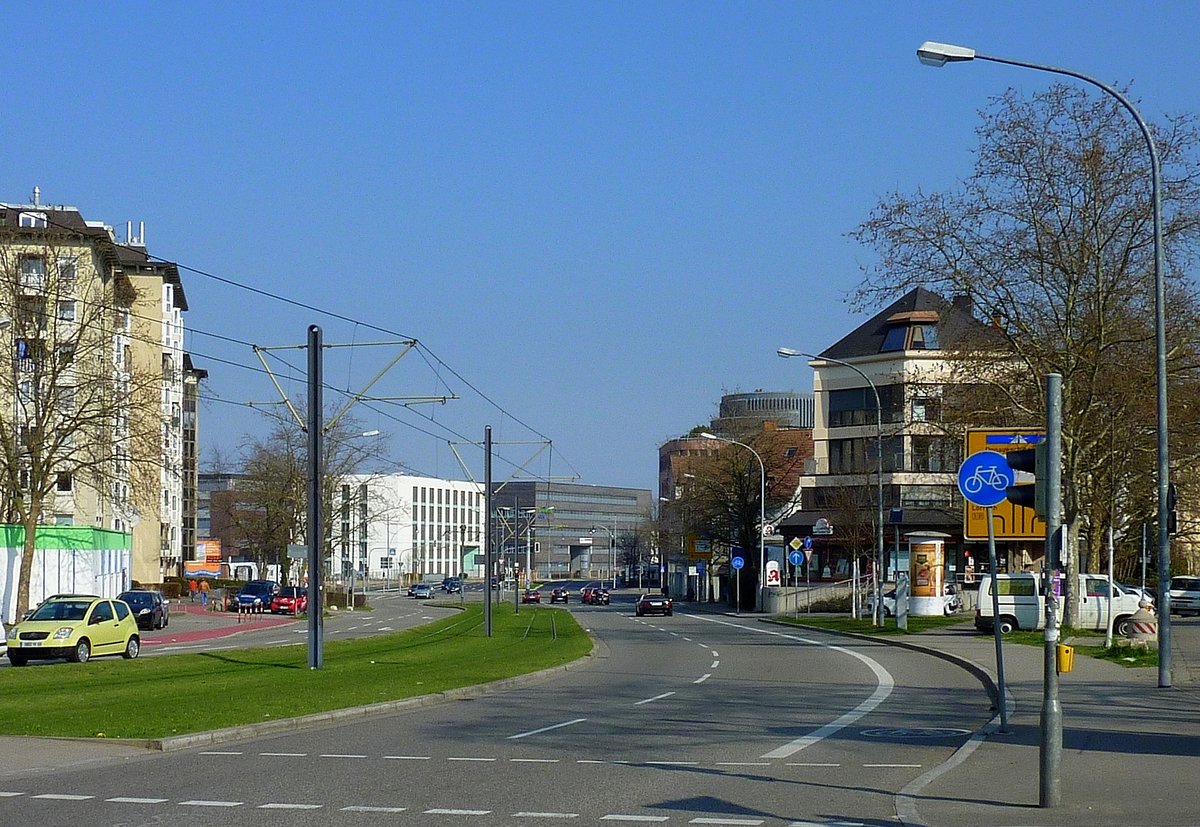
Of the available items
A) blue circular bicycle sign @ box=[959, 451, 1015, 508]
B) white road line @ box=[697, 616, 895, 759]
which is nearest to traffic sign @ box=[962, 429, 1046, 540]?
blue circular bicycle sign @ box=[959, 451, 1015, 508]

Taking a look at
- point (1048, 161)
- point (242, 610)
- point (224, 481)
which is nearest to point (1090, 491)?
point (1048, 161)

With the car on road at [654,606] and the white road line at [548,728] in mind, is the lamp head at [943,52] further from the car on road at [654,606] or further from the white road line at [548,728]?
the car on road at [654,606]

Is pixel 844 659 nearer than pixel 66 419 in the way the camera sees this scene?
Yes

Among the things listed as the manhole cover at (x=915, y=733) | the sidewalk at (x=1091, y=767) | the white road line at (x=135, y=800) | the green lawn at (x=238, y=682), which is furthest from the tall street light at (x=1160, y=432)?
the white road line at (x=135, y=800)

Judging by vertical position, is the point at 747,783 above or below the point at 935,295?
below

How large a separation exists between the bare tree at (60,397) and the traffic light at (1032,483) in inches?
1565

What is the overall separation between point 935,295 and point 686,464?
75.6 metres

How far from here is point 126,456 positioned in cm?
4925

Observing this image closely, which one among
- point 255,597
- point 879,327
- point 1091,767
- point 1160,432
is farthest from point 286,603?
point 1091,767

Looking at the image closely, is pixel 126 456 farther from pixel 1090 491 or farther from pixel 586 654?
pixel 1090 491

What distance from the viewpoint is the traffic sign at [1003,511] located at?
1742cm

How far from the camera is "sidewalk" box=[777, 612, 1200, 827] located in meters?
10.7

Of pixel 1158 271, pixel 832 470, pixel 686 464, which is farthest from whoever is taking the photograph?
pixel 686 464

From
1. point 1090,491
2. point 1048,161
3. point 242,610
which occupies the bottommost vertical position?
point 242,610
